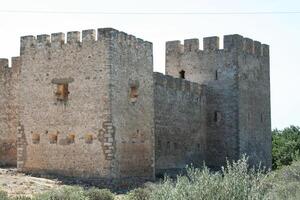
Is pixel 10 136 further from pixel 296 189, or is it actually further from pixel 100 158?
pixel 296 189

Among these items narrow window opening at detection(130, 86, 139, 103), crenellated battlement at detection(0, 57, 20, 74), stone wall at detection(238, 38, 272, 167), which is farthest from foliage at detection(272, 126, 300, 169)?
crenellated battlement at detection(0, 57, 20, 74)

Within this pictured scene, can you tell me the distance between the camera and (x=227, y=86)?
2925 centimetres

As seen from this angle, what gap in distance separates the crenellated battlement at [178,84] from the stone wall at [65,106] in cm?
485

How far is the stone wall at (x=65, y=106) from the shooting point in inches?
814

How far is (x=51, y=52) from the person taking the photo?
21.9 metres

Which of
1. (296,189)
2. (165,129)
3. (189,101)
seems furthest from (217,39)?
(296,189)

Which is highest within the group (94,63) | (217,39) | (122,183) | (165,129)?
(217,39)

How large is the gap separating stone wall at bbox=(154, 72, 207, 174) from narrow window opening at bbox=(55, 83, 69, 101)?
4858 millimetres

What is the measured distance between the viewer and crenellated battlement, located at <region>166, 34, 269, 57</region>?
29.5 meters

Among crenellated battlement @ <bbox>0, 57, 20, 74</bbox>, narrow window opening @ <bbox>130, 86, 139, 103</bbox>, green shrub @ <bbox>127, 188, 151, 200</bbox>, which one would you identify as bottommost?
green shrub @ <bbox>127, 188, 151, 200</bbox>

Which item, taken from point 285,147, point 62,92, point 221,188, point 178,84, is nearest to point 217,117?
point 178,84

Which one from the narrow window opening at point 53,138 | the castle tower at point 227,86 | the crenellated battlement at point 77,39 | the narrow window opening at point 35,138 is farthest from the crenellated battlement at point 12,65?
the castle tower at point 227,86

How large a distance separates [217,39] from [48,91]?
10.4 metres

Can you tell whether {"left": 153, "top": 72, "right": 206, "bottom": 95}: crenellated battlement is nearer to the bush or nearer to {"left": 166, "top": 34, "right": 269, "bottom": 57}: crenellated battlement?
{"left": 166, "top": 34, "right": 269, "bottom": 57}: crenellated battlement
